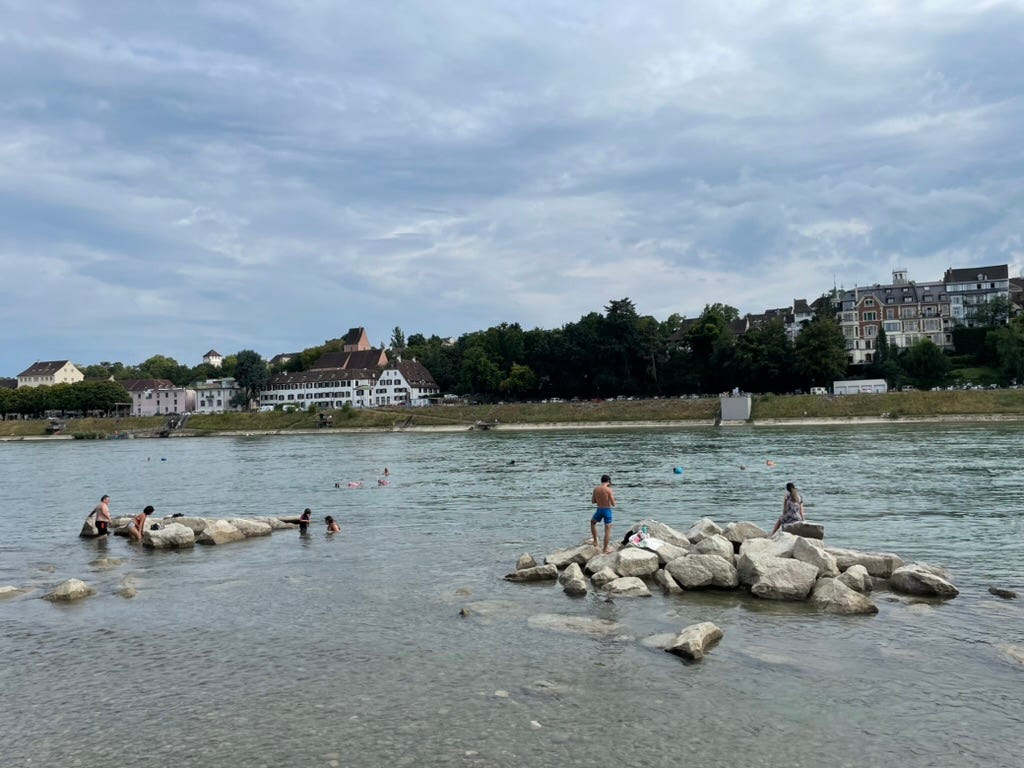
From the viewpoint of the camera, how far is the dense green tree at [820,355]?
11962cm

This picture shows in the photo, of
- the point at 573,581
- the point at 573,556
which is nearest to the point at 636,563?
the point at 573,581

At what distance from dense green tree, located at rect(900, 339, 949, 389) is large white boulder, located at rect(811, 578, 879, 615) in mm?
125201

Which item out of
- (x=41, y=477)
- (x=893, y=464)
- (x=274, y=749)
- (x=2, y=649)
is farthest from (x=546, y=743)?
(x=41, y=477)

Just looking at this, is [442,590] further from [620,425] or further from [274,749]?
[620,425]

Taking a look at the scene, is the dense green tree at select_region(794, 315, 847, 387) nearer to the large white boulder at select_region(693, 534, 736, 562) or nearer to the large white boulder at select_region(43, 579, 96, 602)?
the large white boulder at select_region(693, 534, 736, 562)

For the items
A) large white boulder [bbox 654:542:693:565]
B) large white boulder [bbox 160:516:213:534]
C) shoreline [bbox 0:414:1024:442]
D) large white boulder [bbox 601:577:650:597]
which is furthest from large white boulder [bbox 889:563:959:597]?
shoreline [bbox 0:414:1024:442]

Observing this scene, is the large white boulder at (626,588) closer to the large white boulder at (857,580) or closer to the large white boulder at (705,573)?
the large white boulder at (705,573)

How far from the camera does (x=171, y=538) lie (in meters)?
27.4

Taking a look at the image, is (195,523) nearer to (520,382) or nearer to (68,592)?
(68,592)

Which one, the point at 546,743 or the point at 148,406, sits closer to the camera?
the point at 546,743

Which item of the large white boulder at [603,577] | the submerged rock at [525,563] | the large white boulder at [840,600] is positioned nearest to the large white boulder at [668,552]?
the large white boulder at [603,577]

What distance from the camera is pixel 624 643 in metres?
14.6

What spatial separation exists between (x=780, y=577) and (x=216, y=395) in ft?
626

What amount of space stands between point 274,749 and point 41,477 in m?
64.9
